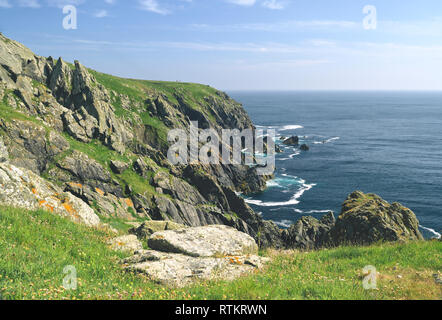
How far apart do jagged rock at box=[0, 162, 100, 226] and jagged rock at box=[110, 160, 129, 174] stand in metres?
26.7

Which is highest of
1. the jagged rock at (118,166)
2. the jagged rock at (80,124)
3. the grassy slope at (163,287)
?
the jagged rock at (80,124)

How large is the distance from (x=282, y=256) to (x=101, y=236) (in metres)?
8.72

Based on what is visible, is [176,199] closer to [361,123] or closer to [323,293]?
[323,293]

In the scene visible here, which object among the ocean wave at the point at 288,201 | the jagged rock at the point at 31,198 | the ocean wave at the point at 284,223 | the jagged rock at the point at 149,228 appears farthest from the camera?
the ocean wave at the point at 288,201

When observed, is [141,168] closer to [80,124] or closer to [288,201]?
[80,124]

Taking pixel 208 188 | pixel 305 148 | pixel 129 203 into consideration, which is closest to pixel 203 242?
pixel 129 203

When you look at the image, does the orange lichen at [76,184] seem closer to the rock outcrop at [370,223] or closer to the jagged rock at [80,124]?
the jagged rock at [80,124]

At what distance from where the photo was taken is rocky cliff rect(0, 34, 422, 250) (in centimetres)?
3066

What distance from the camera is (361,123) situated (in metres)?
184

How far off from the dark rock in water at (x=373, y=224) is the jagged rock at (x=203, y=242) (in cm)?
1617

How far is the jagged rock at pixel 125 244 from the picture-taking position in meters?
12.4

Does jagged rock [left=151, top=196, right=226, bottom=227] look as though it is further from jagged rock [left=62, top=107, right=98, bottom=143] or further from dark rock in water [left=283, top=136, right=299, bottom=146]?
dark rock in water [left=283, top=136, right=299, bottom=146]

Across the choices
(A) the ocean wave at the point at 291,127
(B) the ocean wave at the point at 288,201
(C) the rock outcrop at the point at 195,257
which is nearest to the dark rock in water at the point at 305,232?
(B) the ocean wave at the point at 288,201
